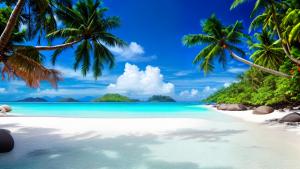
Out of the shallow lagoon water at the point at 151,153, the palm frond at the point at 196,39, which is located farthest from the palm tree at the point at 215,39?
the shallow lagoon water at the point at 151,153

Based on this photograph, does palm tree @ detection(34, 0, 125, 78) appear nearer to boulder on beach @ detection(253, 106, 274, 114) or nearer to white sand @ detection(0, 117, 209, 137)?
white sand @ detection(0, 117, 209, 137)

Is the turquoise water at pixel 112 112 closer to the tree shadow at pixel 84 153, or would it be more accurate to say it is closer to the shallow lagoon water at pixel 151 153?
the tree shadow at pixel 84 153

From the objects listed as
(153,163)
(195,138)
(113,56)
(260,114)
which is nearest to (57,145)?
(153,163)

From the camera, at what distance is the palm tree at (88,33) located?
1053cm

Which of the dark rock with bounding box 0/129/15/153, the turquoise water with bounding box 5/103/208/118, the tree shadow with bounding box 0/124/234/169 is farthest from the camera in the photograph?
the turquoise water with bounding box 5/103/208/118

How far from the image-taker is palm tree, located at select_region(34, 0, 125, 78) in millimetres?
10531

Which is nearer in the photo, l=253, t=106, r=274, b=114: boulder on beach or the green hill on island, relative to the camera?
l=253, t=106, r=274, b=114: boulder on beach

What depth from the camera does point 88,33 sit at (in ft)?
34.9

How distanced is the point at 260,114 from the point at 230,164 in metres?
14.2

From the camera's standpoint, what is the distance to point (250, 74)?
2992 cm

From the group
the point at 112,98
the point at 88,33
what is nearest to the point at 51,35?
the point at 88,33

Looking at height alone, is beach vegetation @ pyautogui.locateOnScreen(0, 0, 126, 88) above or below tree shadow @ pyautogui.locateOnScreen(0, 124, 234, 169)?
above

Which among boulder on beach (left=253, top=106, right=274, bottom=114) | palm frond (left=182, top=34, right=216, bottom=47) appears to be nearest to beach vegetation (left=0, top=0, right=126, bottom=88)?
palm frond (left=182, top=34, right=216, bottom=47)

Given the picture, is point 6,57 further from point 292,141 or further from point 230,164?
point 292,141
